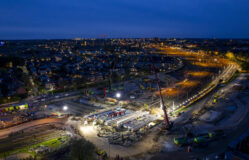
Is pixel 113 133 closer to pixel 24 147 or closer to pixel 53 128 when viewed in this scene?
pixel 53 128

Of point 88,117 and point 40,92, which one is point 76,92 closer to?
point 40,92

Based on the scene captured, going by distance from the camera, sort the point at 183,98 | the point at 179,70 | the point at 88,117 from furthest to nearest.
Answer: the point at 179,70 < the point at 183,98 < the point at 88,117

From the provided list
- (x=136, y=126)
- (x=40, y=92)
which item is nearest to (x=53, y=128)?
(x=136, y=126)

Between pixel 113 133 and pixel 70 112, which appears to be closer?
pixel 113 133

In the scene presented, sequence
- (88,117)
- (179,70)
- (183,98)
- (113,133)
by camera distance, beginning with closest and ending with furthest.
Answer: (113,133) < (88,117) < (183,98) < (179,70)

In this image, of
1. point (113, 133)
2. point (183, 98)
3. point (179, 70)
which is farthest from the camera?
point (179, 70)

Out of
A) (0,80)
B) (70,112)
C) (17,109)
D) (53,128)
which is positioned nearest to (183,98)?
(70,112)

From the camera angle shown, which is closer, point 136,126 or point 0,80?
point 136,126

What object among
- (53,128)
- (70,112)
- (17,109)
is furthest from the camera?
(17,109)
